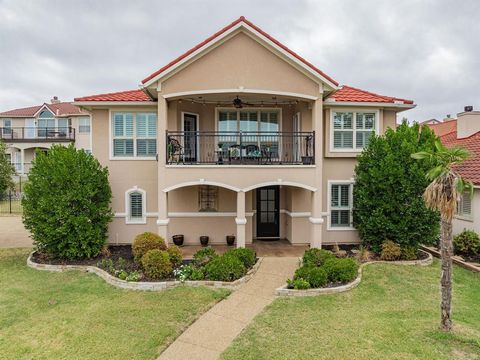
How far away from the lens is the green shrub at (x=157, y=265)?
892 centimetres

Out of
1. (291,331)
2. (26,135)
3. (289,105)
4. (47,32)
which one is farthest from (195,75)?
(26,135)

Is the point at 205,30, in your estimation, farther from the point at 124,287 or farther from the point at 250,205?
the point at 124,287

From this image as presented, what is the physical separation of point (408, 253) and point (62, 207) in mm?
12106

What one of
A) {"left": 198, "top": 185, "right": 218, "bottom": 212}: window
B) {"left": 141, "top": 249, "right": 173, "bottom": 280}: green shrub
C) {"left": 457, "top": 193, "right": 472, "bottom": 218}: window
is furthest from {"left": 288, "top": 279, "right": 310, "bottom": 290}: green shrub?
{"left": 457, "top": 193, "right": 472, "bottom": 218}: window

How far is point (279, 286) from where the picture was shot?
865cm

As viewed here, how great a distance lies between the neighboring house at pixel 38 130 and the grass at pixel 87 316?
30906 mm

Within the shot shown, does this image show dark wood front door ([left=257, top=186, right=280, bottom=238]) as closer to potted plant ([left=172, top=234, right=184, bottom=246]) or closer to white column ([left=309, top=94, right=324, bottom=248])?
white column ([left=309, top=94, right=324, bottom=248])

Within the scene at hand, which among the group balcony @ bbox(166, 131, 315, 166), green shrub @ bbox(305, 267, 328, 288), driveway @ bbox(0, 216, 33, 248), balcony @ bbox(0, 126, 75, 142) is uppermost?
balcony @ bbox(0, 126, 75, 142)

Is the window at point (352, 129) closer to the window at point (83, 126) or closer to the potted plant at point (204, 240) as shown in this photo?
the potted plant at point (204, 240)

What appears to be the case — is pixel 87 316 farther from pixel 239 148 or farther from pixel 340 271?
pixel 239 148

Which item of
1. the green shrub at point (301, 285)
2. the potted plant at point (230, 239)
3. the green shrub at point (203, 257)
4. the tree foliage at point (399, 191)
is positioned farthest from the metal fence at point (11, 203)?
the tree foliage at point (399, 191)

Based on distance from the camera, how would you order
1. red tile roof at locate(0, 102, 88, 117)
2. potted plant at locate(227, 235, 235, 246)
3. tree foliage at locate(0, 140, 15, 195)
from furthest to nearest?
red tile roof at locate(0, 102, 88, 117) → tree foliage at locate(0, 140, 15, 195) → potted plant at locate(227, 235, 235, 246)

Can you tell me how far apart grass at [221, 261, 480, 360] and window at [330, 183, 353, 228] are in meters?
4.42

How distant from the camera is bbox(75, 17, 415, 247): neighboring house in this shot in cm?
1113
